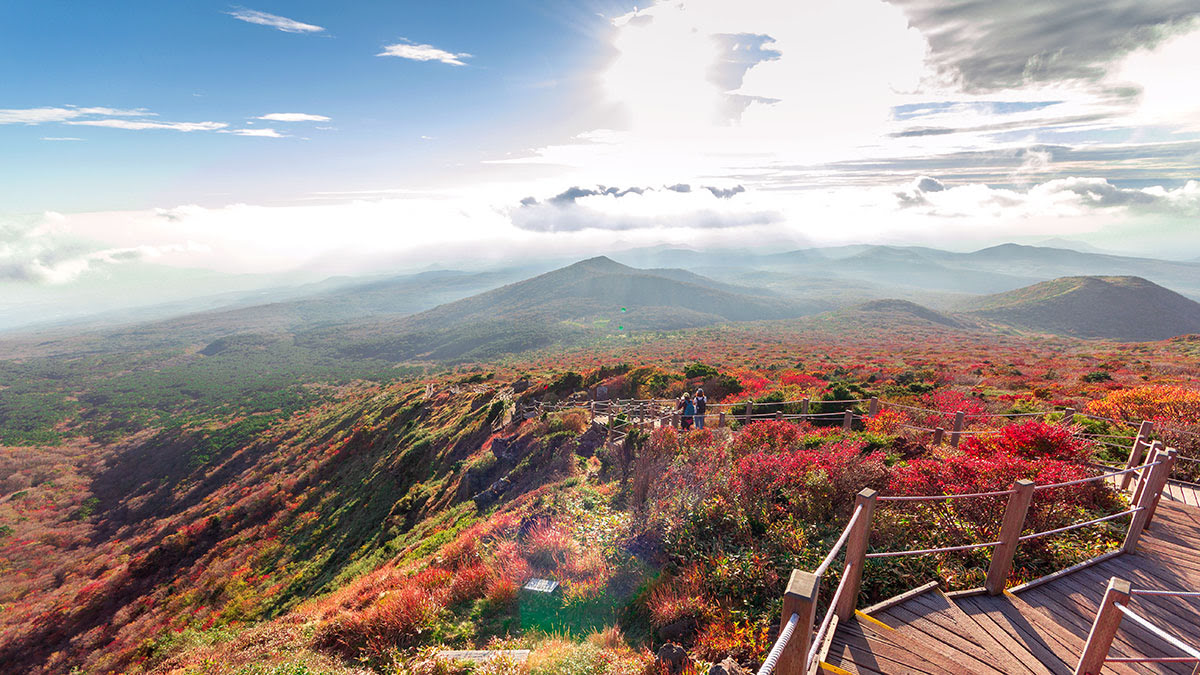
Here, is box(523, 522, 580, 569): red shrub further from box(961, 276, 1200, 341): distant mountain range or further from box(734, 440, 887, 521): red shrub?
box(961, 276, 1200, 341): distant mountain range

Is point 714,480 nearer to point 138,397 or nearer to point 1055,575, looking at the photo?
point 1055,575

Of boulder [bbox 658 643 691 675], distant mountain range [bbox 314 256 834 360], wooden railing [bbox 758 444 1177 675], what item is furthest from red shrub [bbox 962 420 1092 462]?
distant mountain range [bbox 314 256 834 360]

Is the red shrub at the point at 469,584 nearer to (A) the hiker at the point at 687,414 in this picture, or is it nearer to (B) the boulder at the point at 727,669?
(B) the boulder at the point at 727,669

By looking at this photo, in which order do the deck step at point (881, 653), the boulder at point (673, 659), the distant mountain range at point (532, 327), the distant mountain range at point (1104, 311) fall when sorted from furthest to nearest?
the distant mountain range at point (532, 327) → the distant mountain range at point (1104, 311) → the boulder at point (673, 659) → the deck step at point (881, 653)

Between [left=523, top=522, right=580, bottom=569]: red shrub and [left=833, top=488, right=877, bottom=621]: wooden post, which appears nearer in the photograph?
[left=833, top=488, right=877, bottom=621]: wooden post

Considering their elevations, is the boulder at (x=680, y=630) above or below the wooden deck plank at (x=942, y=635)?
below

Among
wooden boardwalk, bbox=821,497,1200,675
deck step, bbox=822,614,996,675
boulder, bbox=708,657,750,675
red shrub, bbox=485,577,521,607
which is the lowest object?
red shrub, bbox=485,577,521,607

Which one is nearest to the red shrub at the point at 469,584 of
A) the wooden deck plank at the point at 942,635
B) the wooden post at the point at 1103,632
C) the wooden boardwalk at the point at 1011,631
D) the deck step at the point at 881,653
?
the deck step at the point at 881,653
